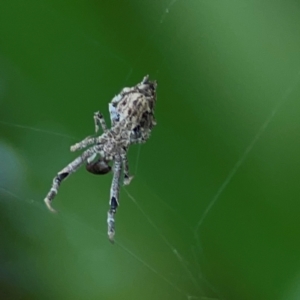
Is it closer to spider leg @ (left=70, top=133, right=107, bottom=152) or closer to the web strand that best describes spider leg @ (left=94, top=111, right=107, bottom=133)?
spider leg @ (left=70, top=133, right=107, bottom=152)

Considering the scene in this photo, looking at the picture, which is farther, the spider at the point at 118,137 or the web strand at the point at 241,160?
the web strand at the point at 241,160

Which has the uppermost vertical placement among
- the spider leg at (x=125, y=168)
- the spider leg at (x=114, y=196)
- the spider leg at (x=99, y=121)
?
the spider leg at (x=99, y=121)

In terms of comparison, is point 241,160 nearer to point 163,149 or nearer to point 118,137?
point 163,149

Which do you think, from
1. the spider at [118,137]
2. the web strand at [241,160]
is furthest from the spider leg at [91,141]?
the web strand at [241,160]

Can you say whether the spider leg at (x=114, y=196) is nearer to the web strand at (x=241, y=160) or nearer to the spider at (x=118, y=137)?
the spider at (x=118, y=137)

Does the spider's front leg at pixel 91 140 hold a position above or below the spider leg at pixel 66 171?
above

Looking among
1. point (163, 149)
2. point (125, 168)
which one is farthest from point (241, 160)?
point (125, 168)

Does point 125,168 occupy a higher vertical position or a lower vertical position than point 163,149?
lower
